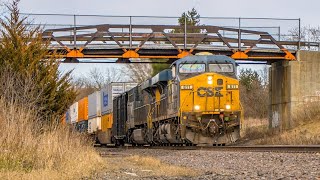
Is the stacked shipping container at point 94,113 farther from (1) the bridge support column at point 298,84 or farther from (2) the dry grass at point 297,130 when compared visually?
(1) the bridge support column at point 298,84

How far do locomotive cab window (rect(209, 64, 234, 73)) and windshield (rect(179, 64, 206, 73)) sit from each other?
0.30 meters

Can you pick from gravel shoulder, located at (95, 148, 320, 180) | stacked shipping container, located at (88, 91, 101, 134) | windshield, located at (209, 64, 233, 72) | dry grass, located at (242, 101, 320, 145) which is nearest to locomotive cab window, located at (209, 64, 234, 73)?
windshield, located at (209, 64, 233, 72)

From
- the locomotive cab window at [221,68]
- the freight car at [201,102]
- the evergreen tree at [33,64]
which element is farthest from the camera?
the locomotive cab window at [221,68]

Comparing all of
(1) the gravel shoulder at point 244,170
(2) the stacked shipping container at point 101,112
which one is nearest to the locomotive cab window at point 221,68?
(1) the gravel shoulder at point 244,170

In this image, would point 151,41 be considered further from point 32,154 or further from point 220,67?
point 32,154

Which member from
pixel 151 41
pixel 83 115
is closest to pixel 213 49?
pixel 151 41

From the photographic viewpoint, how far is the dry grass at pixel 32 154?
8.88m

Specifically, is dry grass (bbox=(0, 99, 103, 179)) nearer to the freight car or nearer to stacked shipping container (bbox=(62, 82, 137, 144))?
the freight car

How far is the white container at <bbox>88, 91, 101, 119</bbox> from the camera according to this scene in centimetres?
3534

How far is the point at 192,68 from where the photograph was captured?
19.4 meters

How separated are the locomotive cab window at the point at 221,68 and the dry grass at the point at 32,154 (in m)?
7.56

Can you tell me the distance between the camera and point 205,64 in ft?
63.9

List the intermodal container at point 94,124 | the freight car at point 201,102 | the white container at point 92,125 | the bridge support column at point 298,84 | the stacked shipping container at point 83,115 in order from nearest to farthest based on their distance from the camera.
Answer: the freight car at point 201,102, the bridge support column at point 298,84, the intermodal container at point 94,124, the white container at point 92,125, the stacked shipping container at point 83,115

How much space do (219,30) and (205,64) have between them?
25.9 ft
